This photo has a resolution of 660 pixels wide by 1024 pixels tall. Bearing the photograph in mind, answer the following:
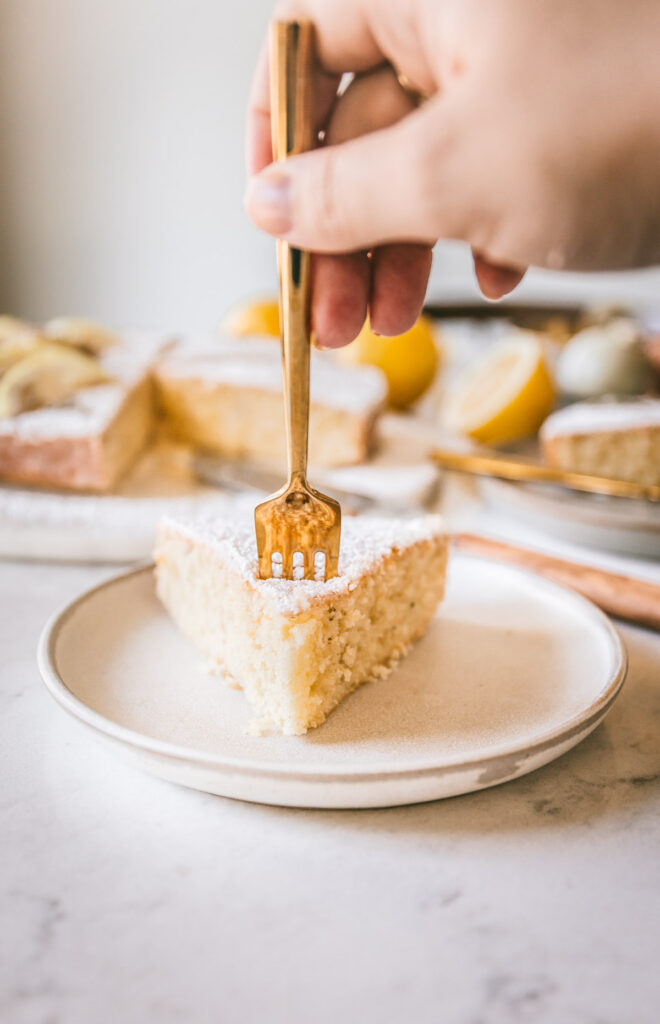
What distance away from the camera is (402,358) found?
2330 mm

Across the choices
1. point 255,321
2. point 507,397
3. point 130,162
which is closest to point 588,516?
point 507,397

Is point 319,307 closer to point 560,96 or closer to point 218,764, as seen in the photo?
point 560,96

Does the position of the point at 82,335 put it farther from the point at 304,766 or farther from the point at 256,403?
the point at 304,766

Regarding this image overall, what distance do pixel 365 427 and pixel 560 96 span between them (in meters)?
1.30

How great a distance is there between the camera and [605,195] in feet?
2.21

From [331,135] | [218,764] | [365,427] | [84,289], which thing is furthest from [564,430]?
[84,289]

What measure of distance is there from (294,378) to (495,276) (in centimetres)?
26

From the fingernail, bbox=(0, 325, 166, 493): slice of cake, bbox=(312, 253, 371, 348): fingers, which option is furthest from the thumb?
bbox=(0, 325, 166, 493): slice of cake

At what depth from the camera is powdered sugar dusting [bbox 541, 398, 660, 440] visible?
172cm

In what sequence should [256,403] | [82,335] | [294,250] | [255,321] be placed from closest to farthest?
[294,250] → [256,403] → [82,335] → [255,321]

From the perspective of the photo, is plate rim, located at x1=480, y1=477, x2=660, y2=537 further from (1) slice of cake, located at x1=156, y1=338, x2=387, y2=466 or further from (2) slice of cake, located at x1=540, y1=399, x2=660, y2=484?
(1) slice of cake, located at x1=156, y1=338, x2=387, y2=466

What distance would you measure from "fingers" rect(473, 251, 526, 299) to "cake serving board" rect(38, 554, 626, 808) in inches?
17.0

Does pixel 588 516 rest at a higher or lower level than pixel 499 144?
lower

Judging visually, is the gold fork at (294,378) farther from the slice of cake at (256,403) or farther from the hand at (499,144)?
the slice of cake at (256,403)
